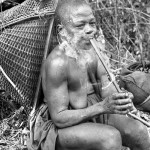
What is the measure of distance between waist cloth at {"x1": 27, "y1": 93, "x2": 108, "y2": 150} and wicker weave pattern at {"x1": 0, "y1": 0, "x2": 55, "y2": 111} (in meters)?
0.16

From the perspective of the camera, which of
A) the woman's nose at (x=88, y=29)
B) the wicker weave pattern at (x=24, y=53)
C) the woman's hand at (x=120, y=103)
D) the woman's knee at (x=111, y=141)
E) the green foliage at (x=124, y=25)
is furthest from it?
the green foliage at (x=124, y=25)

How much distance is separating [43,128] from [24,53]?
0.53m

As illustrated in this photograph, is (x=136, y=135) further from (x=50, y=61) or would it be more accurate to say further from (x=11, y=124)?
(x=11, y=124)

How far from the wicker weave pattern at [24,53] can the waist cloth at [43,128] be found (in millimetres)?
161

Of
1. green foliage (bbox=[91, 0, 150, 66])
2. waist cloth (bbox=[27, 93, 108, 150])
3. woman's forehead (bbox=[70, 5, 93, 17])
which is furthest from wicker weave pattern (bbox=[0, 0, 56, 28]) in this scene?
green foliage (bbox=[91, 0, 150, 66])

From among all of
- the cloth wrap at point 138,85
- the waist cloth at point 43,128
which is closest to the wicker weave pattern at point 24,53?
the waist cloth at point 43,128

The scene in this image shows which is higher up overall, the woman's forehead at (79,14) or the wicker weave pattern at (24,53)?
the woman's forehead at (79,14)

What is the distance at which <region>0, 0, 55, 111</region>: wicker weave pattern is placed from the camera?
2.56 meters

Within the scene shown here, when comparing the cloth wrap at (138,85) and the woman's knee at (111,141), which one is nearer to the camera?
the woman's knee at (111,141)

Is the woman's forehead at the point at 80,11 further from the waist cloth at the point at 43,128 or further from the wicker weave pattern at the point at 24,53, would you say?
the waist cloth at the point at 43,128

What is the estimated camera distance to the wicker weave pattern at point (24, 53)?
2564mm

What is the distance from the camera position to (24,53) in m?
2.56

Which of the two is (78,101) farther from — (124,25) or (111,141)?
(124,25)

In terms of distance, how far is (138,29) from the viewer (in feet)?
14.4
